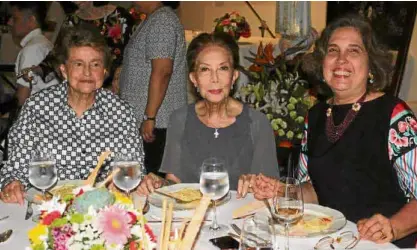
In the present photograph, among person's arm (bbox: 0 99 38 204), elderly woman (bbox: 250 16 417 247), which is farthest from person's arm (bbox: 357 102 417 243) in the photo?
person's arm (bbox: 0 99 38 204)

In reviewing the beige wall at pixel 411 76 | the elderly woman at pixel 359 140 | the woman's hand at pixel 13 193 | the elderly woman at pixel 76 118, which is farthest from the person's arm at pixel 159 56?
the beige wall at pixel 411 76

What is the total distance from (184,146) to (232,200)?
0.53 meters

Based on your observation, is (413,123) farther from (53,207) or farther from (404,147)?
(53,207)

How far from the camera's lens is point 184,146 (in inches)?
109

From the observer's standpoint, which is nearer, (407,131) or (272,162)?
(407,131)

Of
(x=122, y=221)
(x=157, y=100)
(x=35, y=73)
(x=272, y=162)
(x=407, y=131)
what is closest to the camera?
(x=122, y=221)

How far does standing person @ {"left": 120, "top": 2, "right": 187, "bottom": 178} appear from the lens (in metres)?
3.67

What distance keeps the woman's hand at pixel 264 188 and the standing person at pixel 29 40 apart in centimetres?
249

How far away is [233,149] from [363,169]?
0.59m

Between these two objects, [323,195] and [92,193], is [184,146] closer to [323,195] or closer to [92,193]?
[323,195]

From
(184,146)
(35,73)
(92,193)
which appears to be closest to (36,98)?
(184,146)

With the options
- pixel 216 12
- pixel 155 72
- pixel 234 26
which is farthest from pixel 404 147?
pixel 216 12

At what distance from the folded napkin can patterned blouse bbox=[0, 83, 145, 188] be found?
77cm

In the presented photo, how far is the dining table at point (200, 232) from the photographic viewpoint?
1.83 metres
